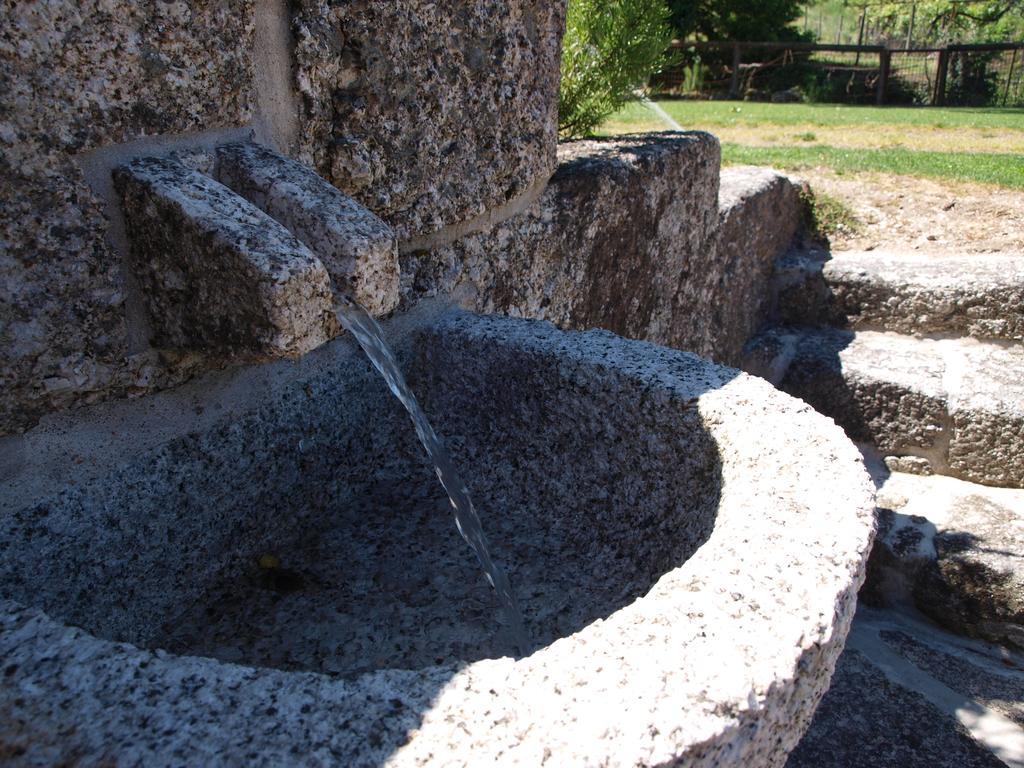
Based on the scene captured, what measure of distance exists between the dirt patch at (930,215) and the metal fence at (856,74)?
12.4m

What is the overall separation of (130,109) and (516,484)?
3.28ft

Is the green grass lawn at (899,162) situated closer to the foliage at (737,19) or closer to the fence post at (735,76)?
the fence post at (735,76)

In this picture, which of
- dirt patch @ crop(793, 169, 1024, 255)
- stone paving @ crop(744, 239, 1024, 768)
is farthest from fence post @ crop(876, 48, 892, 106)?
stone paving @ crop(744, 239, 1024, 768)

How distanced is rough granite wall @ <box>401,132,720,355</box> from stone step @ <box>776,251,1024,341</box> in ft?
2.90

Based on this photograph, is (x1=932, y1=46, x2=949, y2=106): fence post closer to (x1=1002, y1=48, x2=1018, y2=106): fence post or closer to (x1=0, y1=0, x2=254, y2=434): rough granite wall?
(x1=1002, y1=48, x2=1018, y2=106): fence post

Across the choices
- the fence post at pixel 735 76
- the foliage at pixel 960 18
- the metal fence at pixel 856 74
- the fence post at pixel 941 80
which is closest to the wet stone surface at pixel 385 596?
the metal fence at pixel 856 74

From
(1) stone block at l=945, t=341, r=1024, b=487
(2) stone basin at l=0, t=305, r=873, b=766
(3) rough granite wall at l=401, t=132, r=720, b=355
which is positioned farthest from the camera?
(1) stone block at l=945, t=341, r=1024, b=487

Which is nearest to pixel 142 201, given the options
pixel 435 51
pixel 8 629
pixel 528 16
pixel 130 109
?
pixel 130 109

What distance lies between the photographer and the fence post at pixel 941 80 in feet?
60.0

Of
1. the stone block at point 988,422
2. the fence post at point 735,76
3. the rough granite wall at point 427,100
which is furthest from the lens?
the fence post at point 735,76

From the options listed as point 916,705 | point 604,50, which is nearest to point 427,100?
point 604,50

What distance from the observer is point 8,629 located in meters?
0.97

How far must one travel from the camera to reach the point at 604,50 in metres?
3.25

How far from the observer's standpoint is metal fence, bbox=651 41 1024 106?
60.6 ft
